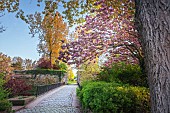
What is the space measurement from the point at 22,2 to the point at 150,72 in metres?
6.03

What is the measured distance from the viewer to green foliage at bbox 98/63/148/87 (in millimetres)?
7273

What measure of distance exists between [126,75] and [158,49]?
200 inches

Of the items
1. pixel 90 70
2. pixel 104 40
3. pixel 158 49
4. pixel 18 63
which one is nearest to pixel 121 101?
pixel 158 49

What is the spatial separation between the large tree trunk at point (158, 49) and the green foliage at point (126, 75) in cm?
461

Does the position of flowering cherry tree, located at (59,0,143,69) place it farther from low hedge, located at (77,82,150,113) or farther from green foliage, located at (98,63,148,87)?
low hedge, located at (77,82,150,113)

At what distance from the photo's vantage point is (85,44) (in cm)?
955

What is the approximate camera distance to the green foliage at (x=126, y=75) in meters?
7.27

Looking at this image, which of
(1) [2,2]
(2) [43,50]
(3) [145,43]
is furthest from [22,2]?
(2) [43,50]

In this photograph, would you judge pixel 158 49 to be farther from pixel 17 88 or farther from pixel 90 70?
pixel 17 88

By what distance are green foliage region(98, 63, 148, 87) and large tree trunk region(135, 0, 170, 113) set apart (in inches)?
181

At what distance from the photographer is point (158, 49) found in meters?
2.57

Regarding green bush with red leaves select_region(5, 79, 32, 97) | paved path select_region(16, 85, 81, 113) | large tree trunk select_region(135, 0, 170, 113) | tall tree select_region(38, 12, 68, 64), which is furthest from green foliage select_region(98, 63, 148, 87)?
tall tree select_region(38, 12, 68, 64)

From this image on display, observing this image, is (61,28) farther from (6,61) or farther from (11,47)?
(6,61)

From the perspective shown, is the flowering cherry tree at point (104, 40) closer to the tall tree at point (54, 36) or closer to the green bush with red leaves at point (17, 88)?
the green bush with red leaves at point (17, 88)
